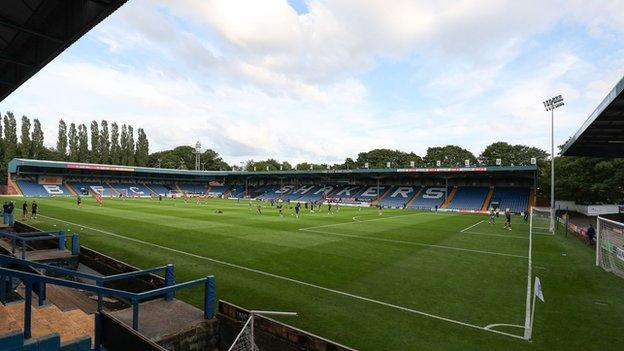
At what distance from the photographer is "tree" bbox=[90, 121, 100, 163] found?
94188 millimetres

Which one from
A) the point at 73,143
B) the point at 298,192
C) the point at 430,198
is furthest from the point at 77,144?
the point at 430,198

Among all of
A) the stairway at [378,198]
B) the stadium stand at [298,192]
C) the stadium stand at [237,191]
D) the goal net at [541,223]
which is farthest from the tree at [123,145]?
the goal net at [541,223]

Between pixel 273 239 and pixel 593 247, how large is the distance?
21.2 meters

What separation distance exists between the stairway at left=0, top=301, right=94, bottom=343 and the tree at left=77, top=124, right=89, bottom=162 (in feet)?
328

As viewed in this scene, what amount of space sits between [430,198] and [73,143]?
8659 centimetres

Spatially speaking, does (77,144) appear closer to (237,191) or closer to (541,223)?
(237,191)

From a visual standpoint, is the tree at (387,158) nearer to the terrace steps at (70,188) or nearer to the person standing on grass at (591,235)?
the terrace steps at (70,188)

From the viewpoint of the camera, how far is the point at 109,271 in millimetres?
13086

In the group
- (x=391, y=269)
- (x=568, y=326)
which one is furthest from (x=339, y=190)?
(x=568, y=326)

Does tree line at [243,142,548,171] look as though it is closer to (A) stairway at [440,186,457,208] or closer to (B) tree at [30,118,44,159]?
(A) stairway at [440,186,457,208]

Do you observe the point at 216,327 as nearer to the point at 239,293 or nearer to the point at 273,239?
the point at 239,293

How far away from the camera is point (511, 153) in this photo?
102m

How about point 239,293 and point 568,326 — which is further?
point 239,293

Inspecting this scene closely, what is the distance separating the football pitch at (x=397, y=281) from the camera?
9.61m
